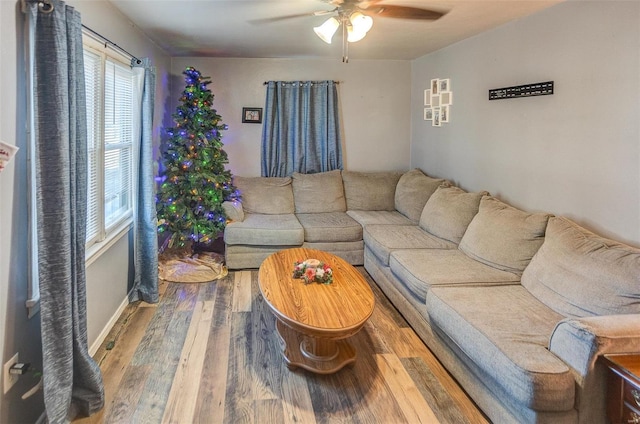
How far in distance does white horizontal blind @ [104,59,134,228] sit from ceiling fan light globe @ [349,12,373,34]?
1.72 metres

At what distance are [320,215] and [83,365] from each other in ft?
10.6

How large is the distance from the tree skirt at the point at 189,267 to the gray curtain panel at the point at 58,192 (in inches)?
82.1

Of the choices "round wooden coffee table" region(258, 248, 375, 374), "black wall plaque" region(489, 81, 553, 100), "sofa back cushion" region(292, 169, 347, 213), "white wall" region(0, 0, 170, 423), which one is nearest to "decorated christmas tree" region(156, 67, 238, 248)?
"sofa back cushion" region(292, 169, 347, 213)

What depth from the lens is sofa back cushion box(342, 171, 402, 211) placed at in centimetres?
527

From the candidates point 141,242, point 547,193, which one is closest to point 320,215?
point 141,242

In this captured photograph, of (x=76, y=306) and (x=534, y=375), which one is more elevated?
(x=76, y=306)

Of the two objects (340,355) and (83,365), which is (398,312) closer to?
(340,355)

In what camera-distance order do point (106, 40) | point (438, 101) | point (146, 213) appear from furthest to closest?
point (438, 101) → point (146, 213) → point (106, 40)

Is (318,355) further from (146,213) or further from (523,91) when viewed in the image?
(523,91)

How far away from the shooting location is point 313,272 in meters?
2.88

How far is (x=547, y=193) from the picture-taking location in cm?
322

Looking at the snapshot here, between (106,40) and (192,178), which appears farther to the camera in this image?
(192,178)

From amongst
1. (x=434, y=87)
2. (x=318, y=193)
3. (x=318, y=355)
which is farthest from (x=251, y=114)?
(x=318, y=355)

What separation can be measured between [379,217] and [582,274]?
2.65 metres
